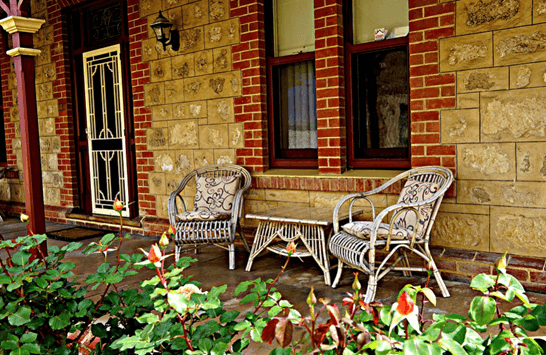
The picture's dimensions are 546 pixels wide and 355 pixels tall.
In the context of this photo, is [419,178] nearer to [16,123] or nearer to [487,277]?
[487,277]

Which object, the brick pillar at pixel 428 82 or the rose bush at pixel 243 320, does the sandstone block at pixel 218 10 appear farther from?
the rose bush at pixel 243 320

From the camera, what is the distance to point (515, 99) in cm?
336

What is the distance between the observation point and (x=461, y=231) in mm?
3654

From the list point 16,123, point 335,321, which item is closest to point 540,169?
point 335,321

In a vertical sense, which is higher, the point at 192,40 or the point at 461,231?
the point at 192,40

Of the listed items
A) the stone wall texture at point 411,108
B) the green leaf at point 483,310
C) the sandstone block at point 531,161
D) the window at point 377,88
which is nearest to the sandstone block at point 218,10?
the stone wall texture at point 411,108

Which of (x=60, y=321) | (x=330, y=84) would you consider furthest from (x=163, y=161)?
(x=60, y=321)

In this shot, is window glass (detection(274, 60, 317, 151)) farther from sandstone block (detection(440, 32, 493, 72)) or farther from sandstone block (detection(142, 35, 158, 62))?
sandstone block (detection(142, 35, 158, 62))

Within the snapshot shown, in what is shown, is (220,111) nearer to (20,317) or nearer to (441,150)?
(441,150)

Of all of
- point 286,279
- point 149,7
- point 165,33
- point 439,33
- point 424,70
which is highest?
point 149,7

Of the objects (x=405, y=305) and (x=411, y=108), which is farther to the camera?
(x=411, y=108)

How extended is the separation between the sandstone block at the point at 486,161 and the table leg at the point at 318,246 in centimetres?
107

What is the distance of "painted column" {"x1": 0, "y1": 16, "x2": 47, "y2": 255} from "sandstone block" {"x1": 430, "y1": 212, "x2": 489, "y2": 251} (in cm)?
267

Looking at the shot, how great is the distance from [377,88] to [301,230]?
4.44ft
